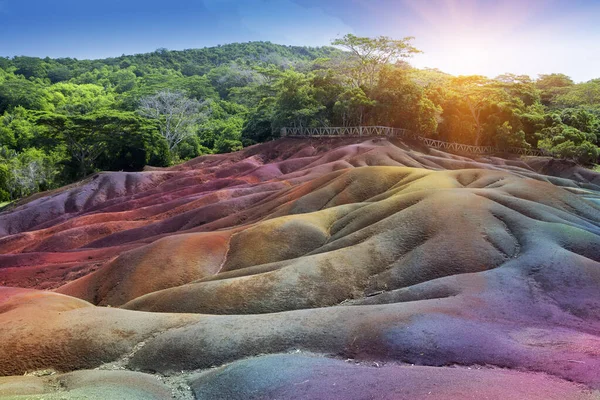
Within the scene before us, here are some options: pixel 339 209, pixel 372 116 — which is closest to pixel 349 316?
pixel 339 209

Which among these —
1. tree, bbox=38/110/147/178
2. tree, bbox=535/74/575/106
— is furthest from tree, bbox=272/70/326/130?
tree, bbox=535/74/575/106

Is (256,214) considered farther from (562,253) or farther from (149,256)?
(562,253)

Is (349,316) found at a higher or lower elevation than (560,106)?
lower

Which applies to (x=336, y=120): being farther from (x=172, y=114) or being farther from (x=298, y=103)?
(x=172, y=114)

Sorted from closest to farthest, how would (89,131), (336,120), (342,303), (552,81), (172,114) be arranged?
(342,303) → (89,131) → (336,120) → (172,114) → (552,81)

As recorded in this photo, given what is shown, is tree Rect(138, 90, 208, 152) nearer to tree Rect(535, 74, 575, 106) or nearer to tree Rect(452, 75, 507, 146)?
tree Rect(452, 75, 507, 146)

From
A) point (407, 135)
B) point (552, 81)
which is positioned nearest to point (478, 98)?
point (407, 135)

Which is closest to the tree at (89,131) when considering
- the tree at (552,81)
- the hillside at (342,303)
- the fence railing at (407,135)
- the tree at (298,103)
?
the tree at (298,103)
